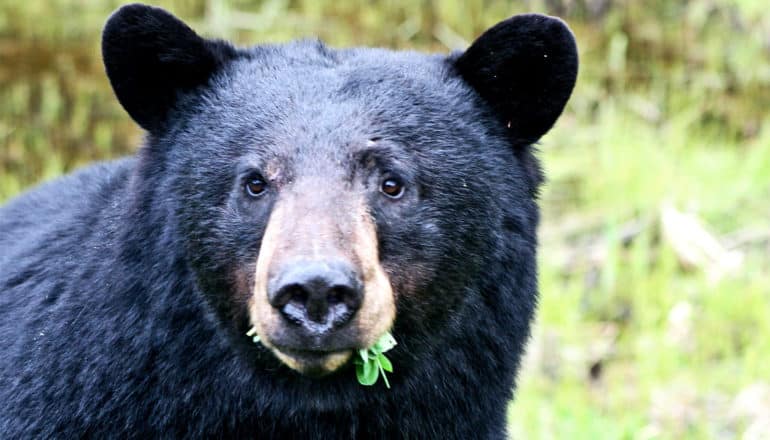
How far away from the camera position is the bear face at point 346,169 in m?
3.03

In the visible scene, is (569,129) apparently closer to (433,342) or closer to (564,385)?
(564,385)

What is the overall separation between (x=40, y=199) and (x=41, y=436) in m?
1.17

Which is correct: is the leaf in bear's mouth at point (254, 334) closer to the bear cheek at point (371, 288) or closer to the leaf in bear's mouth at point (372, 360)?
the leaf in bear's mouth at point (372, 360)

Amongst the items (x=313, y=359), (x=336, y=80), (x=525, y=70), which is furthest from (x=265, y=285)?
(x=525, y=70)

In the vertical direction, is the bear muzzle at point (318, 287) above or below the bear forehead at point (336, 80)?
below

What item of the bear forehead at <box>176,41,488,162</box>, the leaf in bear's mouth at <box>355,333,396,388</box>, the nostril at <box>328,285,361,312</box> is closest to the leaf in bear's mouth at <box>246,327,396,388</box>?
the leaf in bear's mouth at <box>355,333,396,388</box>

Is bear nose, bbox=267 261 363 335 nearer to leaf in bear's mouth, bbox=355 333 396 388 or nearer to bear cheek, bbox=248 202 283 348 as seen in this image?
bear cheek, bbox=248 202 283 348

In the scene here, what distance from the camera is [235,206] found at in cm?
328

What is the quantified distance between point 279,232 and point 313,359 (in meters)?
0.34

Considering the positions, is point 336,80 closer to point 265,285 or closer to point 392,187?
point 392,187

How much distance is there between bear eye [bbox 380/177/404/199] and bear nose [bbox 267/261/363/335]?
0.41m

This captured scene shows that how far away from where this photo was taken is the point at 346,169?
126 inches

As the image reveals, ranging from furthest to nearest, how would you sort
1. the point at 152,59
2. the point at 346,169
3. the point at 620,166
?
the point at 620,166 → the point at 152,59 → the point at 346,169

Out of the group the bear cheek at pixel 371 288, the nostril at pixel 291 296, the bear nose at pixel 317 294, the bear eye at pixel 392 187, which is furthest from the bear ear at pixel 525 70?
the nostril at pixel 291 296
